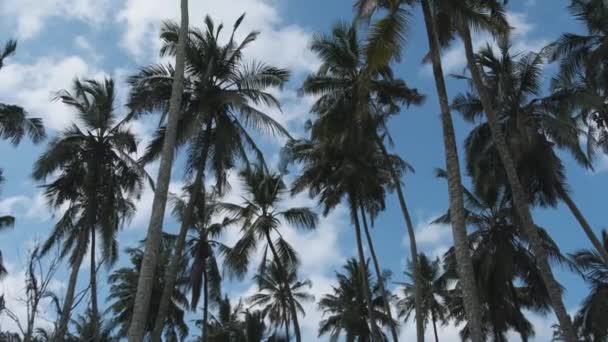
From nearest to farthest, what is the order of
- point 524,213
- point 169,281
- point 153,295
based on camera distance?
point 524,213 < point 169,281 < point 153,295

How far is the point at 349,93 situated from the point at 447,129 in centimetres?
982

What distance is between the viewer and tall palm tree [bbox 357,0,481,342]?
12.2 m

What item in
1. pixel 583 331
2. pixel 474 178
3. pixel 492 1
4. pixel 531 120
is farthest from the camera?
pixel 583 331

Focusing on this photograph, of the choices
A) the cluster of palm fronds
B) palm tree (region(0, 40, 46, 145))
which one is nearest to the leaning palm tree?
the cluster of palm fronds

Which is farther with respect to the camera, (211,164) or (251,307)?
(251,307)

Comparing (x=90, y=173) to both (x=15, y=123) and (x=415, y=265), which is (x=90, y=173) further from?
(x=415, y=265)

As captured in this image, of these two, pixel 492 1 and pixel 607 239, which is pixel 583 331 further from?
pixel 492 1

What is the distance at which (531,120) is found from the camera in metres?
21.4

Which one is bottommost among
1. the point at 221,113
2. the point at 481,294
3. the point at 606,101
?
the point at 481,294

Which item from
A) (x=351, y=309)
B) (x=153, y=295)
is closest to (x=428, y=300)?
(x=351, y=309)

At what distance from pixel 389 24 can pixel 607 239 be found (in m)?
26.1

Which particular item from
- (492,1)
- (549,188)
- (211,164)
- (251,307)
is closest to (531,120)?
(549,188)

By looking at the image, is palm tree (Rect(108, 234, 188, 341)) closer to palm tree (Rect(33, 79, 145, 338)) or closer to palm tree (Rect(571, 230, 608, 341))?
palm tree (Rect(33, 79, 145, 338))

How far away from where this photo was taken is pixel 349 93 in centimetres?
2328
